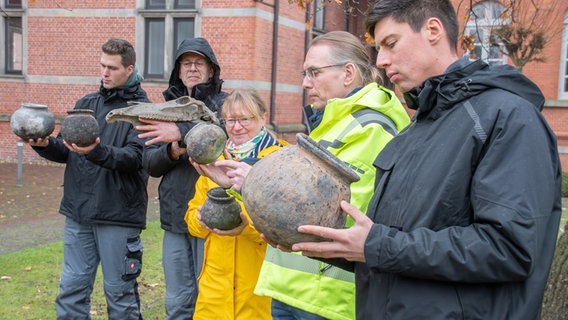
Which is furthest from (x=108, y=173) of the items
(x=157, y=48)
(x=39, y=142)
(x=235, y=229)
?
(x=157, y=48)

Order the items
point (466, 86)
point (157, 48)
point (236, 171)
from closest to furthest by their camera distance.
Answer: point (466, 86) → point (236, 171) → point (157, 48)

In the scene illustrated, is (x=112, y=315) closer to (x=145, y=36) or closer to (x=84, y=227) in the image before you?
(x=84, y=227)

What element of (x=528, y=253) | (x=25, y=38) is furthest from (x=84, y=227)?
(x=25, y=38)

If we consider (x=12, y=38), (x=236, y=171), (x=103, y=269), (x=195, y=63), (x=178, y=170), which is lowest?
(x=103, y=269)

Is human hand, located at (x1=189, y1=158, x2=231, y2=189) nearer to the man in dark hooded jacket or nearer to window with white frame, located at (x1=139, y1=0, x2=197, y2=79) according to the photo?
the man in dark hooded jacket

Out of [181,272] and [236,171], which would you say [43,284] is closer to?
[181,272]

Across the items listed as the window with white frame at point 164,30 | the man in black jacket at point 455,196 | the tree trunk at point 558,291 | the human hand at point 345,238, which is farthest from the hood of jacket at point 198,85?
the window with white frame at point 164,30

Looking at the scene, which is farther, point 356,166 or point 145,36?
point 145,36

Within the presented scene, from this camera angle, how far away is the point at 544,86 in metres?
18.0

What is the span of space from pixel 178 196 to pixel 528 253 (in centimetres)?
292

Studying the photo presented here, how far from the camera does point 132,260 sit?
4.38 m

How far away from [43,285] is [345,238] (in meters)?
5.16

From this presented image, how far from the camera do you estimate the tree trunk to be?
368cm

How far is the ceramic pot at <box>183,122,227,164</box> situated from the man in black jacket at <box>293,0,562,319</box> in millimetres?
1271
